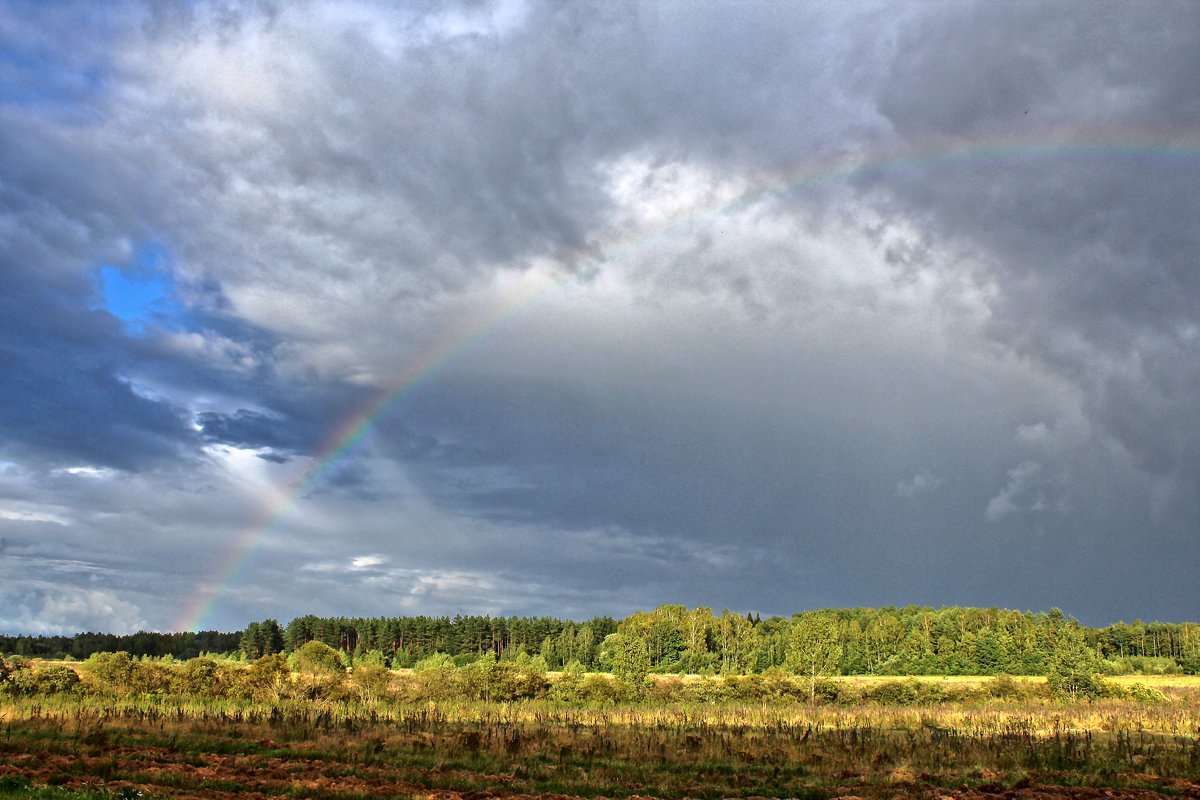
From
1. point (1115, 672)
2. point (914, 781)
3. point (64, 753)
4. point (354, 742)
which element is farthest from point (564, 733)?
point (1115, 672)

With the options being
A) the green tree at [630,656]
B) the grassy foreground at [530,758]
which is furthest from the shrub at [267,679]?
the green tree at [630,656]

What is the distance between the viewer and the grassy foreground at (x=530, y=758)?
20000 millimetres

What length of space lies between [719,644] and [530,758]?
5936 inches

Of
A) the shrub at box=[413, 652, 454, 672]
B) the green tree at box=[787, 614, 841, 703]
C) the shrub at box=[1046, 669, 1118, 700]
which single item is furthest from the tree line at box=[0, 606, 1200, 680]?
the shrub at box=[1046, 669, 1118, 700]

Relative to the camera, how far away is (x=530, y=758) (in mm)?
26828

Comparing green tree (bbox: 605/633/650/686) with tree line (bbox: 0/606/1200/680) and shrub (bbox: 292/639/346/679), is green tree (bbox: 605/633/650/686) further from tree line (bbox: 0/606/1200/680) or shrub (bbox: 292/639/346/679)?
shrub (bbox: 292/639/346/679)

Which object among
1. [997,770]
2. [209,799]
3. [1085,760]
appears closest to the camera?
[209,799]

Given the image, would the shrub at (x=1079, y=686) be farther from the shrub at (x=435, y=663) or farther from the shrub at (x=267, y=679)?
the shrub at (x=267, y=679)

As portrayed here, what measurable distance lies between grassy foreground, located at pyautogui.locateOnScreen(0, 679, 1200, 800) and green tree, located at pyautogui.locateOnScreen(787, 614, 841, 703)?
80523 mm

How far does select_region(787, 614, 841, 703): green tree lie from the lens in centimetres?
12087

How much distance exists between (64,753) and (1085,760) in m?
30.4

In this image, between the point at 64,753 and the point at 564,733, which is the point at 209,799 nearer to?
the point at 64,753

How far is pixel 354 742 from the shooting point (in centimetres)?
2853

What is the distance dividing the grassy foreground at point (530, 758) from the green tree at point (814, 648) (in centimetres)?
8052
